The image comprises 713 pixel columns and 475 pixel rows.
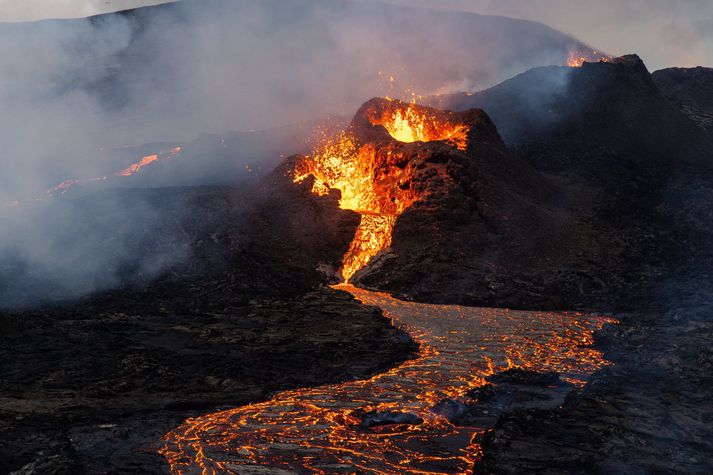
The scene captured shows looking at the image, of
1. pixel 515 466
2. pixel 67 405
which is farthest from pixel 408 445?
pixel 67 405

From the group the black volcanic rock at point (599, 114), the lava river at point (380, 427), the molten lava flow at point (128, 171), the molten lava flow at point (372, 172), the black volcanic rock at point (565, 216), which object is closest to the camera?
the lava river at point (380, 427)

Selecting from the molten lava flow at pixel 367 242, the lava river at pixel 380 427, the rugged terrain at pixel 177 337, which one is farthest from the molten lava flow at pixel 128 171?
the lava river at pixel 380 427

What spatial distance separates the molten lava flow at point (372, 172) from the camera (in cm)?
3184

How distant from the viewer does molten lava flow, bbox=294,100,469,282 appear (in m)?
31.8

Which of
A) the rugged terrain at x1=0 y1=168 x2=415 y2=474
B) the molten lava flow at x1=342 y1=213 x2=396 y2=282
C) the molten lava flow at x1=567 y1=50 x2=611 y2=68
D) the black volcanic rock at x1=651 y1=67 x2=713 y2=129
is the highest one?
the molten lava flow at x1=567 y1=50 x2=611 y2=68

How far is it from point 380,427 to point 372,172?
2905 centimetres

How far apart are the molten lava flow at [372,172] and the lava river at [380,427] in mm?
14126

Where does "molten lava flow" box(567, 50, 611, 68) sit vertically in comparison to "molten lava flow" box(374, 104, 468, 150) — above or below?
above

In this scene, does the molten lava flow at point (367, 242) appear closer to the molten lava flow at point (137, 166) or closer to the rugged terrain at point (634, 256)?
the rugged terrain at point (634, 256)

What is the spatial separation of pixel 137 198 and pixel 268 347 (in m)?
22.4

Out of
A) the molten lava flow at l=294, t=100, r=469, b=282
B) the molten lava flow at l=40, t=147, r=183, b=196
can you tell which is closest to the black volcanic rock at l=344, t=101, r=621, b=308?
the molten lava flow at l=294, t=100, r=469, b=282

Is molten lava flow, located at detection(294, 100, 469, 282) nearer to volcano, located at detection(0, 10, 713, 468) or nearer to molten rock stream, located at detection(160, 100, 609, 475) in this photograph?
volcano, located at detection(0, 10, 713, 468)

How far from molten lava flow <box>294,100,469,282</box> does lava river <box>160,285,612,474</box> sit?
14.1 m

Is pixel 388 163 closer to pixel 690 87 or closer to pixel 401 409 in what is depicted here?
pixel 401 409
